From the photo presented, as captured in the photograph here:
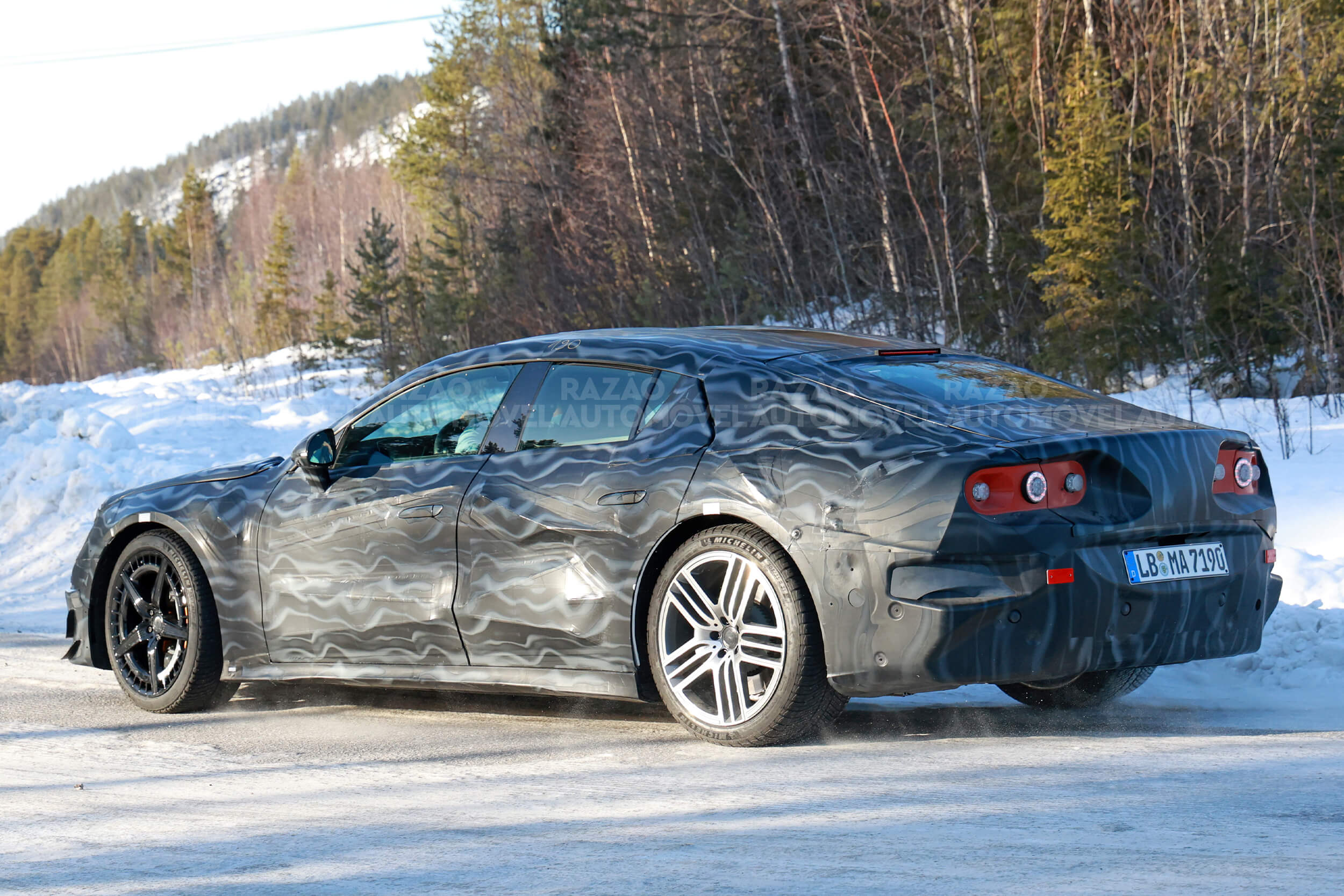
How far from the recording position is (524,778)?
14.4ft

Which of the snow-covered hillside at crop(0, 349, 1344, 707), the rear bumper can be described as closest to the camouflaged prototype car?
the rear bumper

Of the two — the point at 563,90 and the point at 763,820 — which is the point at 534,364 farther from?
the point at 563,90

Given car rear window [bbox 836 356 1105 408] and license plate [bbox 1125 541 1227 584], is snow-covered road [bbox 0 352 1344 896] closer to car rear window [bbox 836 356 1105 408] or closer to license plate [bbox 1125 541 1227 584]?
license plate [bbox 1125 541 1227 584]

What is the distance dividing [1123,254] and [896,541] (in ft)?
45.5

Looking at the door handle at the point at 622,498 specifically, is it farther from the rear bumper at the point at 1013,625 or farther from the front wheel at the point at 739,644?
the rear bumper at the point at 1013,625

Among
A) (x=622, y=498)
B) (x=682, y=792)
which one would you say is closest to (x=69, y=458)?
(x=622, y=498)

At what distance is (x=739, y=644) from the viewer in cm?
463

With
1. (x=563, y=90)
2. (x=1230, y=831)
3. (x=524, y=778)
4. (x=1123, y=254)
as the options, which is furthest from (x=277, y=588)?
(x=563, y=90)

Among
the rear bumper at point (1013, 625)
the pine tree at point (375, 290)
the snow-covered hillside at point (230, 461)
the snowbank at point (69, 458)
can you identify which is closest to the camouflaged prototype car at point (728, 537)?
the rear bumper at point (1013, 625)

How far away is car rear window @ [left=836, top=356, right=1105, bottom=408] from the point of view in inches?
185

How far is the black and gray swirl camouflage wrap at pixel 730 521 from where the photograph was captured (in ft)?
13.8

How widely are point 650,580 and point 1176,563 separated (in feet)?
5.81

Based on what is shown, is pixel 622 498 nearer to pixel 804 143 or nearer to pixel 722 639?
pixel 722 639

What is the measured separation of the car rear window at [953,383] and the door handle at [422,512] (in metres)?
1.65
